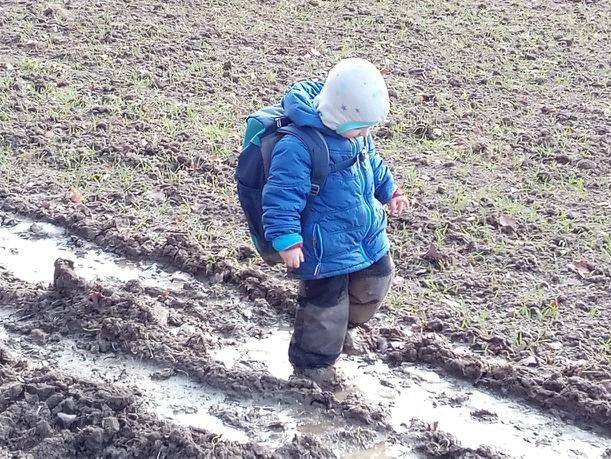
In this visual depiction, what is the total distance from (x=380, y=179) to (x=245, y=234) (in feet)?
5.06

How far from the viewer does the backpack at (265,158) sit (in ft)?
12.9

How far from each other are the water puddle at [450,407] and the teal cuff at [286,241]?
89 centimetres

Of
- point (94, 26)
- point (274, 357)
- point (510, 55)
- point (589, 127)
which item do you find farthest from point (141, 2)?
point (274, 357)

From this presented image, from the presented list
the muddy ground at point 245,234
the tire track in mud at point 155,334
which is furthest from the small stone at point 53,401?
the tire track in mud at point 155,334

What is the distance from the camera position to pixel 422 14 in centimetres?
1061

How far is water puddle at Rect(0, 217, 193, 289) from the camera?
534 cm

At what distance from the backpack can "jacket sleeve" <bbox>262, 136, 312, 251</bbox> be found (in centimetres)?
5

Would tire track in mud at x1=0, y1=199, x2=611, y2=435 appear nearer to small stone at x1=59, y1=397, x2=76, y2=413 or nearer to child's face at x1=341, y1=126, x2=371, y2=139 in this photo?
child's face at x1=341, y1=126, x2=371, y2=139

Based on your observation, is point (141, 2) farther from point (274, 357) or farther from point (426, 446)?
point (426, 446)

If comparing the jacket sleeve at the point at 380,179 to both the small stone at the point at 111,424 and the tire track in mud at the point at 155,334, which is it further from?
the small stone at the point at 111,424

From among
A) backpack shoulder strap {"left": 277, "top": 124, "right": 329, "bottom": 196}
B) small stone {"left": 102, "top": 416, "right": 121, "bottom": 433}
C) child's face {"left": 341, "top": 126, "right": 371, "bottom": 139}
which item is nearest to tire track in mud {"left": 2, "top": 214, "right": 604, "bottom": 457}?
small stone {"left": 102, "top": 416, "right": 121, "bottom": 433}

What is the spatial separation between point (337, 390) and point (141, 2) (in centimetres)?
707

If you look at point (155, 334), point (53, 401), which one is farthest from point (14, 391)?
point (155, 334)

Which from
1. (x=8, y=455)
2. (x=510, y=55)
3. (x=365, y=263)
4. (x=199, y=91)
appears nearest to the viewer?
(x=8, y=455)
